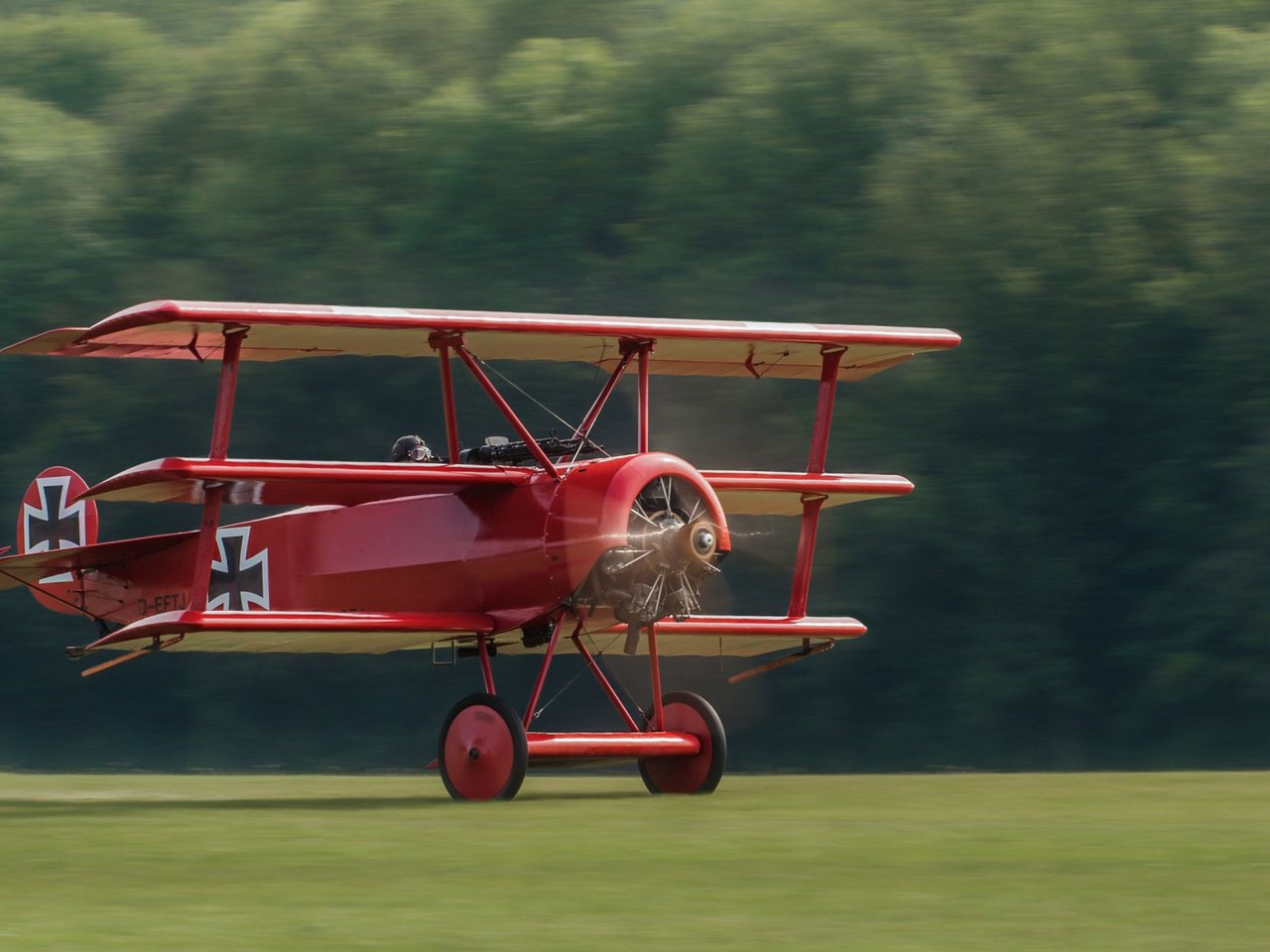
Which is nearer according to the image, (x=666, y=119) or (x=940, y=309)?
(x=940, y=309)

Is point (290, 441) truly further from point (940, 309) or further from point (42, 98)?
point (42, 98)

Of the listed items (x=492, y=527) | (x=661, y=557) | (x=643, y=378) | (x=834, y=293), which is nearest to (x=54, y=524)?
(x=492, y=527)

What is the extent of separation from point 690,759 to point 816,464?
263cm

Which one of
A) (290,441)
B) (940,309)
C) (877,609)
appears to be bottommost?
(877,609)

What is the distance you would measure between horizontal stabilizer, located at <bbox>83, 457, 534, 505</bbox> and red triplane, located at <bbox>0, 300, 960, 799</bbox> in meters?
0.02

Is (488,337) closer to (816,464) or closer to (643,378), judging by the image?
(643,378)

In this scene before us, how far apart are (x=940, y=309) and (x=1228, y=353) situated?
351 centimetres

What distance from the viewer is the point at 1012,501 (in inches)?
924

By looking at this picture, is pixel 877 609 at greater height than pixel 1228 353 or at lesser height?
lesser

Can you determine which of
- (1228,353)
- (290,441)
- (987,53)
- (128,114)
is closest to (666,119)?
(987,53)

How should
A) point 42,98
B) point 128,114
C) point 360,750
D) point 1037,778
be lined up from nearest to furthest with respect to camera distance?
point 1037,778
point 360,750
point 128,114
point 42,98

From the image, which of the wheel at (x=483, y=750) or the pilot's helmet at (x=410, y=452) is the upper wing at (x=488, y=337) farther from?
the wheel at (x=483, y=750)

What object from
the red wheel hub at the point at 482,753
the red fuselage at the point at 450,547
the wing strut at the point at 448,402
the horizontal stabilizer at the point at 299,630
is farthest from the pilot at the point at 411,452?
the red wheel hub at the point at 482,753

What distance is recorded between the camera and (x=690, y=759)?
499 inches
